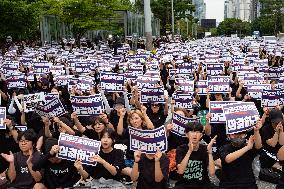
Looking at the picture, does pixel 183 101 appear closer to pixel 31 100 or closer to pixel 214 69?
pixel 31 100

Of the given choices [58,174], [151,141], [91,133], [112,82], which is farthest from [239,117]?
[112,82]

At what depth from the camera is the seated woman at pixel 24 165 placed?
6.20 m

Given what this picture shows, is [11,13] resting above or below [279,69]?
above

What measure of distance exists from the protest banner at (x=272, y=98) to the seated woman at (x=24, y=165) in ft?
15.8

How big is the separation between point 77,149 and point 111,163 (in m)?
0.65

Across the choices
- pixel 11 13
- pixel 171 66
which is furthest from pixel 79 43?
pixel 171 66

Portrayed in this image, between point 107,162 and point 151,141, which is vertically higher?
point 151,141

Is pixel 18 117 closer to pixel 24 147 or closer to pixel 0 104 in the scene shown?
pixel 0 104

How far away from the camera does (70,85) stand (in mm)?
12125

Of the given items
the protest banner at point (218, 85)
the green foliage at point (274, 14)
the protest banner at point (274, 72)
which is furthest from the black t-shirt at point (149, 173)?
the green foliage at point (274, 14)

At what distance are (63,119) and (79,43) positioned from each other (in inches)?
1147

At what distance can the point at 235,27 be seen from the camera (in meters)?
143

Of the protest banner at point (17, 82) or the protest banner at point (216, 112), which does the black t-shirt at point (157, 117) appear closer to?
the protest banner at point (216, 112)

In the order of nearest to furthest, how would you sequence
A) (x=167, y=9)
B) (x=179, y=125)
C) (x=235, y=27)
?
(x=179, y=125) → (x=167, y=9) → (x=235, y=27)
